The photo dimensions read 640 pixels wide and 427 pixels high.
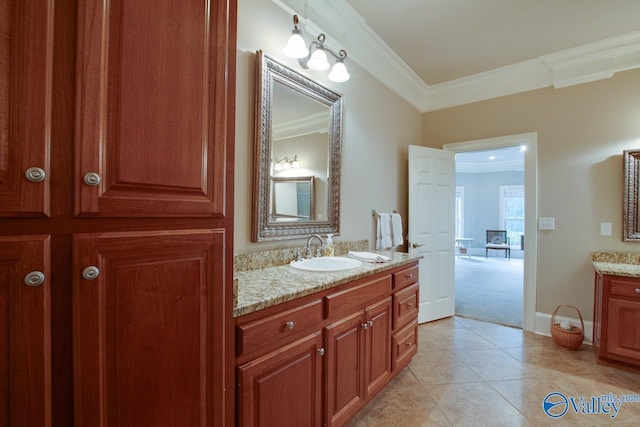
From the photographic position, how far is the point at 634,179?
257cm

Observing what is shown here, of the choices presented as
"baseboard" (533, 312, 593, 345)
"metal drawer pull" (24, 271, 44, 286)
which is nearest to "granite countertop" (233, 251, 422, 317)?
Result: "metal drawer pull" (24, 271, 44, 286)

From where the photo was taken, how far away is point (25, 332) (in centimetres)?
61

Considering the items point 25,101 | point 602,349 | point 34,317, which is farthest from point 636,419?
point 25,101

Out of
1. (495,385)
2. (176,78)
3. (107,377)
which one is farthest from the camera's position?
(495,385)

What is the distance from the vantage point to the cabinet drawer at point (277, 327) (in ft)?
3.41

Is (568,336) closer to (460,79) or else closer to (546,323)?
(546,323)

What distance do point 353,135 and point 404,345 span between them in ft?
5.79

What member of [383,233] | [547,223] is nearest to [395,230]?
[383,233]

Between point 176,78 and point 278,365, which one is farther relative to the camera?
point 278,365

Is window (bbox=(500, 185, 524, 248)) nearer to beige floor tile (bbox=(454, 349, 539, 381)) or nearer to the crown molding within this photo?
the crown molding

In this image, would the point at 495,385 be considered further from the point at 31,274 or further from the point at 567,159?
the point at 31,274

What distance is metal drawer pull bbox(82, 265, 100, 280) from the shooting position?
669 millimetres

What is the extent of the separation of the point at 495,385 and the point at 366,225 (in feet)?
5.09

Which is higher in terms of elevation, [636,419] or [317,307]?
[317,307]
